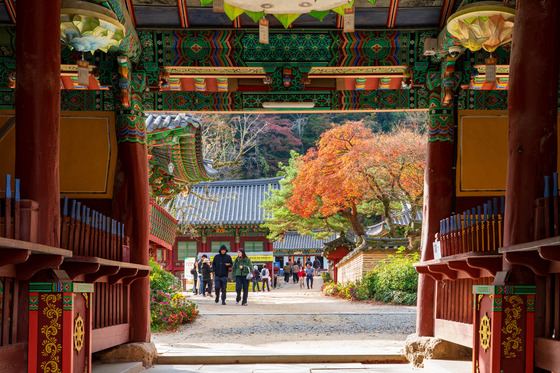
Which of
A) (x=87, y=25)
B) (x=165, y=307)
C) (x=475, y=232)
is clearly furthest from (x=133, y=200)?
(x=165, y=307)

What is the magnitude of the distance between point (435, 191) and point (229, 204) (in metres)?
29.0

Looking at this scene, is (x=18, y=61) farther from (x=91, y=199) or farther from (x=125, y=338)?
(x=125, y=338)

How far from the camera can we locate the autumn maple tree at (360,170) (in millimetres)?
19344

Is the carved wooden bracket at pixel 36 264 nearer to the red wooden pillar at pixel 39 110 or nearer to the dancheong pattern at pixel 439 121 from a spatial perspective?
the red wooden pillar at pixel 39 110

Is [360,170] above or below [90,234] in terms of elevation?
above

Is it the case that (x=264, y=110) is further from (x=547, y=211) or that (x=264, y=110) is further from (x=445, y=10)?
(x=547, y=211)

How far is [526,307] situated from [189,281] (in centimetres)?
2601

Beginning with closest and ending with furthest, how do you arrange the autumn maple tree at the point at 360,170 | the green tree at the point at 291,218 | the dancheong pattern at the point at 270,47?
the dancheong pattern at the point at 270,47, the autumn maple tree at the point at 360,170, the green tree at the point at 291,218

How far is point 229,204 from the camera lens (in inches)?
1446

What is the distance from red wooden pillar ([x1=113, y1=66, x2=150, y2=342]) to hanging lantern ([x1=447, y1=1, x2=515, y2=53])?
4.13m

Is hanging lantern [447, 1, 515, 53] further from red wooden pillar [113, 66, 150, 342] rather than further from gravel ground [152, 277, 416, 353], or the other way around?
gravel ground [152, 277, 416, 353]

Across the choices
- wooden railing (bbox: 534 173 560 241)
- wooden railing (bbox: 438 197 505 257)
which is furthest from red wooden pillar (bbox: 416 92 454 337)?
wooden railing (bbox: 534 173 560 241)

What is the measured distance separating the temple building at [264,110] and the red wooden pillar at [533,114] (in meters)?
0.01

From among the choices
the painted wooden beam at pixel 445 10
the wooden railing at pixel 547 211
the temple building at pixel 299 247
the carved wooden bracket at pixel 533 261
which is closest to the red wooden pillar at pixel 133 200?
the painted wooden beam at pixel 445 10
